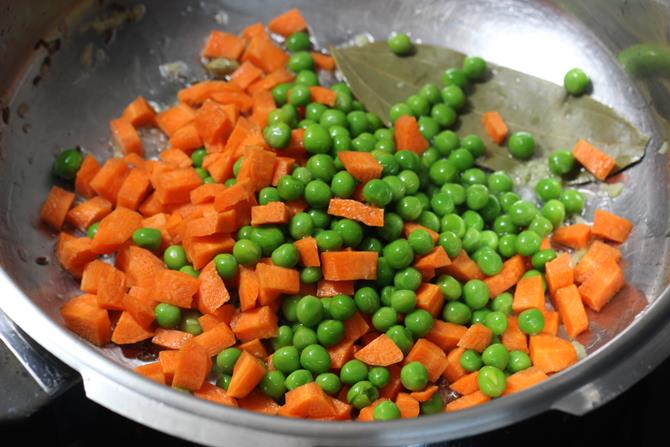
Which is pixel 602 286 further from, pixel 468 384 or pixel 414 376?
pixel 414 376

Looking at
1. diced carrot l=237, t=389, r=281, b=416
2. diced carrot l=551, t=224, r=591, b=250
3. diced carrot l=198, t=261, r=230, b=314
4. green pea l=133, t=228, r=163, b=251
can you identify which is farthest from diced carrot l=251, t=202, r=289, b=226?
diced carrot l=551, t=224, r=591, b=250

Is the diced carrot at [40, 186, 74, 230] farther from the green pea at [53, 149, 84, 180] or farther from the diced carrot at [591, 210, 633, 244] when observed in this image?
the diced carrot at [591, 210, 633, 244]

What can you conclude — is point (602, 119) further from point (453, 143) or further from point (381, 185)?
point (381, 185)

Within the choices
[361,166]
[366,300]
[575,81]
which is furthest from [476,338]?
[575,81]

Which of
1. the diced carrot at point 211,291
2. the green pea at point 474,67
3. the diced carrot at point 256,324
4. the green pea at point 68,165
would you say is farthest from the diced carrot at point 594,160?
the green pea at point 68,165

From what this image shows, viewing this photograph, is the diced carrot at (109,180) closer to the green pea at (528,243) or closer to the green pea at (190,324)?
the green pea at (190,324)
